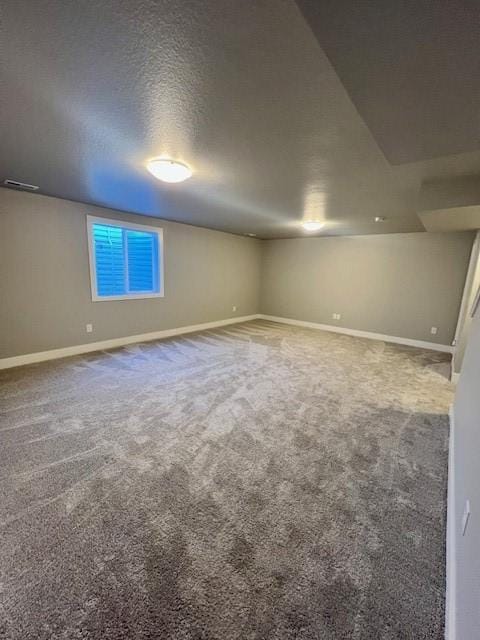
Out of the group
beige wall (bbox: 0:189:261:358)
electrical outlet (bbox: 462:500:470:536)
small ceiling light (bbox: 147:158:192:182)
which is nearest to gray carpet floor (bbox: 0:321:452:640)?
electrical outlet (bbox: 462:500:470:536)

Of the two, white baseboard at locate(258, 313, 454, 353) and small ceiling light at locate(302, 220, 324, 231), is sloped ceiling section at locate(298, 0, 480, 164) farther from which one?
white baseboard at locate(258, 313, 454, 353)

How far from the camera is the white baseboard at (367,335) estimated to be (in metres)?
5.26

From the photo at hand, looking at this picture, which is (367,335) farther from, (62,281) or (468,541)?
(62,281)

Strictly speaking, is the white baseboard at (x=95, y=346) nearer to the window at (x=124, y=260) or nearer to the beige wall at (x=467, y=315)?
the window at (x=124, y=260)

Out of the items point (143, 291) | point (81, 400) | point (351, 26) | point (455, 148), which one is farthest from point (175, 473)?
point (143, 291)

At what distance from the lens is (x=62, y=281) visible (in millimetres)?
3922

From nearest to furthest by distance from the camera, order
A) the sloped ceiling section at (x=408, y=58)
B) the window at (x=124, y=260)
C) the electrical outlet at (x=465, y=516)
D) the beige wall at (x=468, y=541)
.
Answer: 1. the sloped ceiling section at (x=408, y=58)
2. the beige wall at (x=468, y=541)
3. the electrical outlet at (x=465, y=516)
4. the window at (x=124, y=260)

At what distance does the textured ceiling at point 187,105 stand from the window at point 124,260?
1148mm

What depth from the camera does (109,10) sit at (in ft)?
3.24

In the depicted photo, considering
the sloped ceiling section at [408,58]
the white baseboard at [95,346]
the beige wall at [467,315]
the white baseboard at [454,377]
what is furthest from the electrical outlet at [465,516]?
the white baseboard at [95,346]

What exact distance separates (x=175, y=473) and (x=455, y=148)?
2580 mm

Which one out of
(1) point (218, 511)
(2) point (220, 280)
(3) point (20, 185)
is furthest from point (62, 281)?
(1) point (218, 511)

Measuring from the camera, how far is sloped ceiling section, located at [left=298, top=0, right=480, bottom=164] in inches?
29.7

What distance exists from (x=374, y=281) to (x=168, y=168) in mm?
4961
